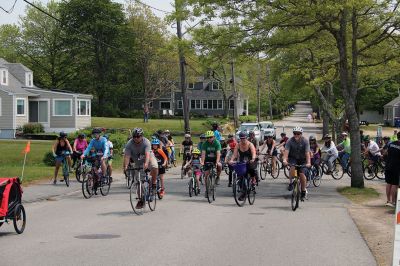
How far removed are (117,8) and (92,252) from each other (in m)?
72.1

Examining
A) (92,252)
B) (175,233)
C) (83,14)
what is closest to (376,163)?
(175,233)

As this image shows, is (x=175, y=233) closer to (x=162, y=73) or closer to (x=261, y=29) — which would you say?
(x=261, y=29)

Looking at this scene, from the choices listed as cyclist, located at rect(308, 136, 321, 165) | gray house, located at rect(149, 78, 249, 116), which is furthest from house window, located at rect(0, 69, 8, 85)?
gray house, located at rect(149, 78, 249, 116)

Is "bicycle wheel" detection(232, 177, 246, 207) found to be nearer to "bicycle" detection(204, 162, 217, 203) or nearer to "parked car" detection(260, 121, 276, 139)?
"bicycle" detection(204, 162, 217, 203)

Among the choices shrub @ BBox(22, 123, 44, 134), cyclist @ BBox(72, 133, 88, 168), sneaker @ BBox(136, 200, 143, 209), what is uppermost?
shrub @ BBox(22, 123, 44, 134)

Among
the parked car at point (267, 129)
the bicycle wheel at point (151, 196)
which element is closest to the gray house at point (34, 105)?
the parked car at point (267, 129)

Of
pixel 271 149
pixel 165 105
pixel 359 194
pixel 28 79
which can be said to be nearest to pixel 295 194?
pixel 359 194

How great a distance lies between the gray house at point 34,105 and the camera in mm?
51281

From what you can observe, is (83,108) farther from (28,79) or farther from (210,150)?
(210,150)

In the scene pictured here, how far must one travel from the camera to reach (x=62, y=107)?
55.3 meters

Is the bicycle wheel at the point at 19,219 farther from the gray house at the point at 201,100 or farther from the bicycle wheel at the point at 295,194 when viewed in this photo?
the gray house at the point at 201,100

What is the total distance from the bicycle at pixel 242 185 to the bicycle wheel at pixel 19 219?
19.3 feet

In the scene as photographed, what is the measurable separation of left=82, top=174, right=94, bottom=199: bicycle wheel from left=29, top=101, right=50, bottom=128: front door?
39029 mm

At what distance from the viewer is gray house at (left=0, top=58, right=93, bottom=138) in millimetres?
51281
